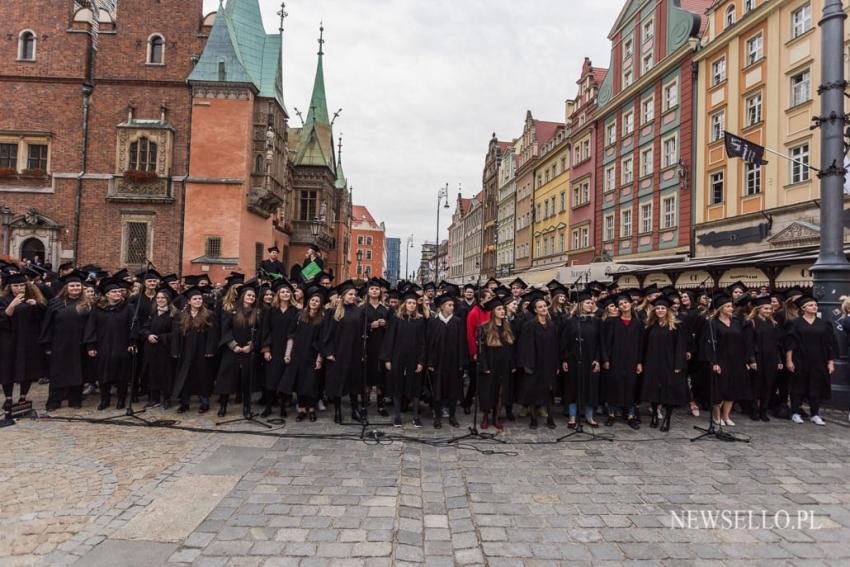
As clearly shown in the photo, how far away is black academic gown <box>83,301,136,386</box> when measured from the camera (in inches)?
333

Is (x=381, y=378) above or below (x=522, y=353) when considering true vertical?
below

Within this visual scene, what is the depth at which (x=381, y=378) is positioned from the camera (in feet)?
29.1

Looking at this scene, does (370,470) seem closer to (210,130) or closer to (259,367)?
(259,367)

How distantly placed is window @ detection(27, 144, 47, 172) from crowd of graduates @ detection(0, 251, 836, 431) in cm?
2197

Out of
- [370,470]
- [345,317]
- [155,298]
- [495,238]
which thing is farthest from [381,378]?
[495,238]

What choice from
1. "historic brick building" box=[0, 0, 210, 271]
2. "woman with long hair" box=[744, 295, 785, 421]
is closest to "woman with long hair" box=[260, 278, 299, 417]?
"woman with long hair" box=[744, 295, 785, 421]

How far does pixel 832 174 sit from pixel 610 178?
82.3ft

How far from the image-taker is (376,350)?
8961 millimetres

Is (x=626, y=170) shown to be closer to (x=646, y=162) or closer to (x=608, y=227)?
(x=646, y=162)

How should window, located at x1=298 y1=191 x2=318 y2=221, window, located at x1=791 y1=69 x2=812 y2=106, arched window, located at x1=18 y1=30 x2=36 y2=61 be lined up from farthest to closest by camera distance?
window, located at x1=298 y1=191 x2=318 y2=221 < arched window, located at x1=18 y1=30 x2=36 y2=61 < window, located at x1=791 y1=69 x2=812 y2=106

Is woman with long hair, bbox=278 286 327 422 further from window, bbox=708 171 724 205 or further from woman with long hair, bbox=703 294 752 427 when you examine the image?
window, bbox=708 171 724 205

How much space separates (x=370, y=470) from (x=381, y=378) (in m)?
3.24

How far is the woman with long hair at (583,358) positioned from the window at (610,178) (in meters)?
27.0

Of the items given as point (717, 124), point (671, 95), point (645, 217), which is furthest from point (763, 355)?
point (671, 95)
